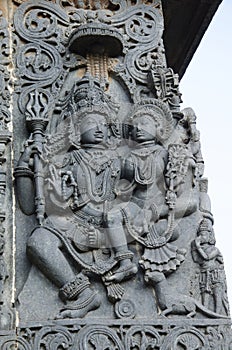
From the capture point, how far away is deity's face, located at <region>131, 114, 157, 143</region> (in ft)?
17.0

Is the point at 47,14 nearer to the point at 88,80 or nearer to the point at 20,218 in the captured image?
the point at 88,80

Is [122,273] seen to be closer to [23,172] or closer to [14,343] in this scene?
[14,343]

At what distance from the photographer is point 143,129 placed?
205 inches

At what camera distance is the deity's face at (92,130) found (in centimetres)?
516

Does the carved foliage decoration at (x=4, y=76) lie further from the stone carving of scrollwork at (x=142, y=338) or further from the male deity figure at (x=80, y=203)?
the stone carving of scrollwork at (x=142, y=338)

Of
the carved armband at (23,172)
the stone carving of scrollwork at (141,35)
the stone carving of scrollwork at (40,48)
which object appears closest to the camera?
the carved armband at (23,172)

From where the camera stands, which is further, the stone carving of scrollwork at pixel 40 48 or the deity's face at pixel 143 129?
the stone carving of scrollwork at pixel 40 48

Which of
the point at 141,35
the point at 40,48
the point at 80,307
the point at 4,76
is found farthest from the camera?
the point at 141,35

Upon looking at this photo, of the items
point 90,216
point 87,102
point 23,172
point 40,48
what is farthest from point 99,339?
point 40,48

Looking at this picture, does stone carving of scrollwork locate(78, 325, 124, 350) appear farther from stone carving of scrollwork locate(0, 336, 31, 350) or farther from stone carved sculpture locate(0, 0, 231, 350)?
stone carving of scrollwork locate(0, 336, 31, 350)

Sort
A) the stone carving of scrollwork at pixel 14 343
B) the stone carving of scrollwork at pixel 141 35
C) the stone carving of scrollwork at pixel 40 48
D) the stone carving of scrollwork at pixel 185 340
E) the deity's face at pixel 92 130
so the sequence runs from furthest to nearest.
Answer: the stone carving of scrollwork at pixel 141 35, the stone carving of scrollwork at pixel 40 48, the deity's face at pixel 92 130, the stone carving of scrollwork at pixel 185 340, the stone carving of scrollwork at pixel 14 343

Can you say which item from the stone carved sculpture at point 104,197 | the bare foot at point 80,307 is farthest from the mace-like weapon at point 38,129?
the bare foot at point 80,307

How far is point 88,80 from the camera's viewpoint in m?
5.38

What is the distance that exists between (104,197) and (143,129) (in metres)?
0.57
